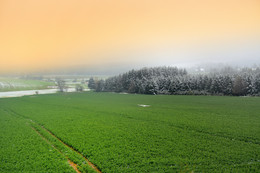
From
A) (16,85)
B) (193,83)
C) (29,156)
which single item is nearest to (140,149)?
(29,156)

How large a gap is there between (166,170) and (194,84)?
81.3 metres

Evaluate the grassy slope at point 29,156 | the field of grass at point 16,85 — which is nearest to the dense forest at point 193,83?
the grassy slope at point 29,156

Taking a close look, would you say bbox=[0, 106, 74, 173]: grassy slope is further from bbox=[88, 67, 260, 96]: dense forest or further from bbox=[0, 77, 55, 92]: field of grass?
bbox=[0, 77, 55, 92]: field of grass

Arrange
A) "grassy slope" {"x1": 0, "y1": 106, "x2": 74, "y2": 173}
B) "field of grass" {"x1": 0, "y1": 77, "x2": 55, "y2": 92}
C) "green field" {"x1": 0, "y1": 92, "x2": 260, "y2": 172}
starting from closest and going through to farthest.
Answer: "green field" {"x1": 0, "y1": 92, "x2": 260, "y2": 172}
"grassy slope" {"x1": 0, "y1": 106, "x2": 74, "y2": 173}
"field of grass" {"x1": 0, "y1": 77, "x2": 55, "y2": 92}

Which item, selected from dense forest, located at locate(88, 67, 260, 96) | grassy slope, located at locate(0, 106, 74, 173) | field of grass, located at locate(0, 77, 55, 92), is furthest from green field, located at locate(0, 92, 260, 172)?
field of grass, located at locate(0, 77, 55, 92)

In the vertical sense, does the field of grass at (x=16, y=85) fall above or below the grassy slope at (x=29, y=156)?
above

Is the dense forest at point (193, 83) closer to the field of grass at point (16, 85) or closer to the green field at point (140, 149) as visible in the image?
the green field at point (140, 149)

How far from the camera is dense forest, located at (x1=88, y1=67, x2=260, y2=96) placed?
69.9 m

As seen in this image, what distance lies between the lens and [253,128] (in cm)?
2002

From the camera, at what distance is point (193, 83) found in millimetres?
85688

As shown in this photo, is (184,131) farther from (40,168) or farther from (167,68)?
(167,68)

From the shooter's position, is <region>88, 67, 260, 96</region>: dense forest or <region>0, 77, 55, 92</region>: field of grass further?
<region>0, 77, 55, 92</region>: field of grass

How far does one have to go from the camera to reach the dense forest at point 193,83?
69875mm

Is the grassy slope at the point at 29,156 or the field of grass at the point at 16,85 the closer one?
the grassy slope at the point at 29,156
